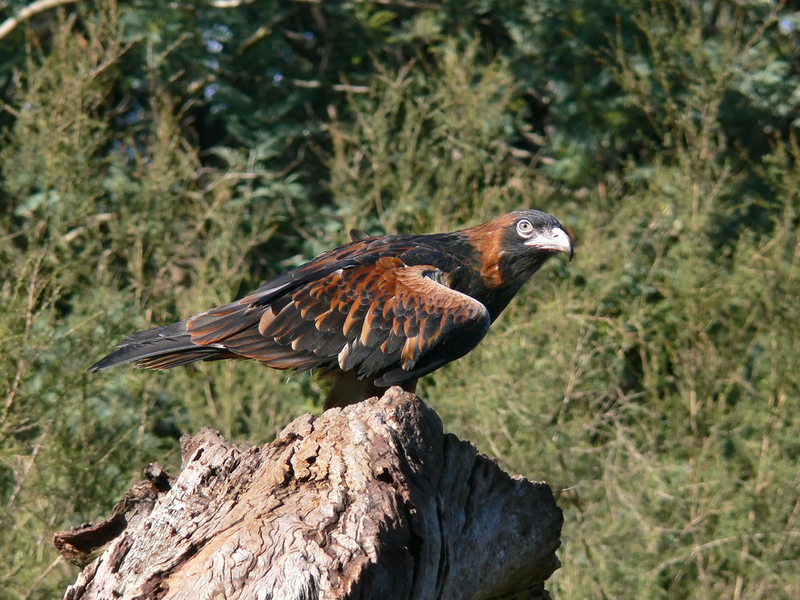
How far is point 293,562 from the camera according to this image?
2.13m

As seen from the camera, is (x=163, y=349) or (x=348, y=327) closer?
(x=163, y=349)

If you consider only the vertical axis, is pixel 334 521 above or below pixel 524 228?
above

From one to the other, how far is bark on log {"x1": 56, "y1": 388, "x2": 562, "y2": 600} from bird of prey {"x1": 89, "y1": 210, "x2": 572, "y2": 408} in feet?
2.44

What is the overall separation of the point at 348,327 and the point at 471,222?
2.71 metres

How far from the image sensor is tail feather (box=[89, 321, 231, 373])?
11.6 ft

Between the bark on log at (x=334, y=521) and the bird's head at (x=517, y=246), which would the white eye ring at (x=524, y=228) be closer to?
the bird's head at (x=517, y=246)

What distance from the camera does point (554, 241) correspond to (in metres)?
4.22

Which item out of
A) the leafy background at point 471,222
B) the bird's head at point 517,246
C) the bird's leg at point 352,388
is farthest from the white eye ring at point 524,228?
the leafy background at point 471,222

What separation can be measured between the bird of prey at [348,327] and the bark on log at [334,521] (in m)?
0.74

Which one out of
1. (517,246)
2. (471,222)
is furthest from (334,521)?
(471,222)

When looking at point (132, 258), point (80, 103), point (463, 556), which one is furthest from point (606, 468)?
point (80, 103)

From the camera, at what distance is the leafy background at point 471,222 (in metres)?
4.93

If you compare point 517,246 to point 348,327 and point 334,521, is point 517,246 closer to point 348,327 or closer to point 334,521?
point 348,327

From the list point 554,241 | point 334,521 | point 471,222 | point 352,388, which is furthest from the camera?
point 471,222
